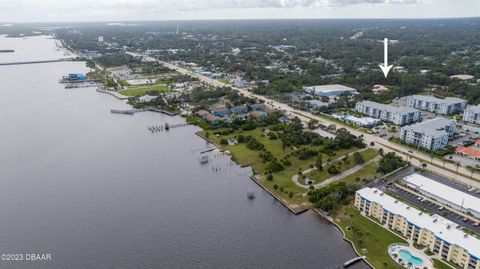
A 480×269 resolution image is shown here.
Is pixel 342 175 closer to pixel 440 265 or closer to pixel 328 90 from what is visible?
pixel 440 265

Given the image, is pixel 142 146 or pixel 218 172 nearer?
pixel 218 172

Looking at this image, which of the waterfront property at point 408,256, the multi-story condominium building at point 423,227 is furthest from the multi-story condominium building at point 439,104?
the waterfront property at point 408,256

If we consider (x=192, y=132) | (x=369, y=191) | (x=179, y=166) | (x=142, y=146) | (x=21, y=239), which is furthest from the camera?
(x=192, y=132)

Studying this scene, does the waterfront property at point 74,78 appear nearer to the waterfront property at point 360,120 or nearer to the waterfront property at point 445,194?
the waterfront property at point 360,120

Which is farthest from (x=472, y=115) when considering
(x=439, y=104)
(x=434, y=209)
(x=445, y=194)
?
(x=434, y=209)

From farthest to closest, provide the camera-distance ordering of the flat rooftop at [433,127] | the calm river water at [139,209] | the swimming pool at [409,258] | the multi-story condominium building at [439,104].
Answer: the multi-story condominium building at [439,104] < the flat rooftop at [433,127] < the calm river water at [139,209] < the swimming pool at [409,258]

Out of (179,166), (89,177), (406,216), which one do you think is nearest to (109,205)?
(89,177)

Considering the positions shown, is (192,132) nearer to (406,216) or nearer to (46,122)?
(46,122)

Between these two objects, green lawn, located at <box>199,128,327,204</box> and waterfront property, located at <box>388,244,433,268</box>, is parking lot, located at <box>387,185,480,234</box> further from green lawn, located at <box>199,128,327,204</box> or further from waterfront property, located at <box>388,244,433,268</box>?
green lawn, located at <box>199,128,327,204</box>
